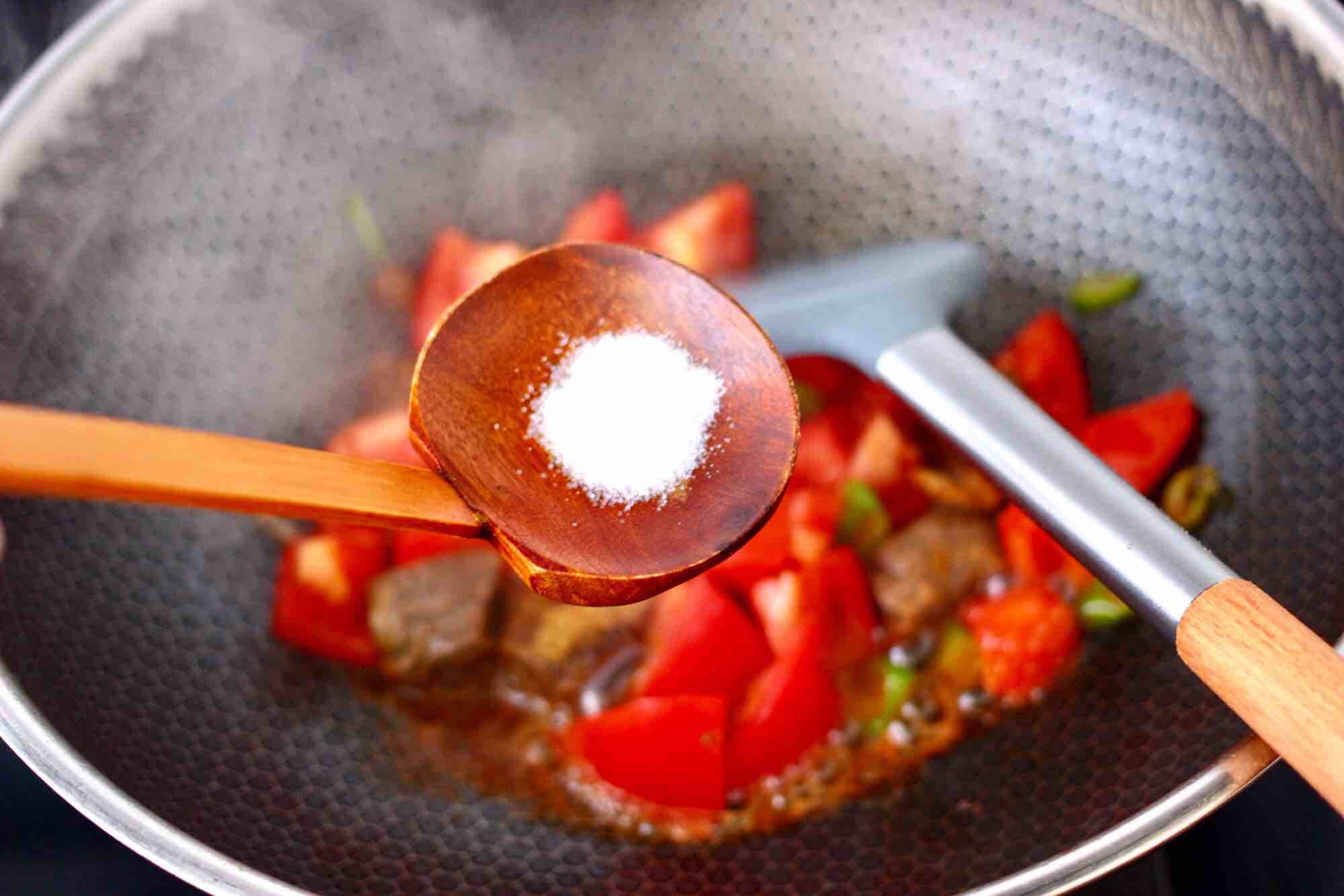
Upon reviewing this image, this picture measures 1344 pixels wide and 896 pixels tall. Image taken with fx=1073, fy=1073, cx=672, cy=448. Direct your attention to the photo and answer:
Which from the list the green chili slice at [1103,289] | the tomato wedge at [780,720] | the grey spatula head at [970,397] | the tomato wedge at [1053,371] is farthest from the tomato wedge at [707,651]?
the green chili slice at [1103,289]

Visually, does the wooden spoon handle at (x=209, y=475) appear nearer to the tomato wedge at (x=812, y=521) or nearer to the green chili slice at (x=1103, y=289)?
the tomato wedge at (x=812, y=521)

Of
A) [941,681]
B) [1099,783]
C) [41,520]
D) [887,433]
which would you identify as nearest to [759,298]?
[887,433]

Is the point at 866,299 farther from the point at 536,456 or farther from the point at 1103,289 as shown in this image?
the point at 536,456

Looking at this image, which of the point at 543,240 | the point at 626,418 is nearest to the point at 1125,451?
the point at 626,418

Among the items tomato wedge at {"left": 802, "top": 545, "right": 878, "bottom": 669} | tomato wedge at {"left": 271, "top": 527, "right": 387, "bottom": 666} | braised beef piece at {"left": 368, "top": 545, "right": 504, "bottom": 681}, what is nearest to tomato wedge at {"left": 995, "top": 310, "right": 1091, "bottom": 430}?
tomato wedge at {"left": 802, "top": 545, "right": 878, "bottom": 669}

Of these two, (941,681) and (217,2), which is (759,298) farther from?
(217,2)

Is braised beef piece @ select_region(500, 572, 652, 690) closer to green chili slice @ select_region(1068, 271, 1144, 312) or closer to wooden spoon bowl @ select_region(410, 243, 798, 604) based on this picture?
wooden spoon bowl @ select_region(410, 243, 798, 604)
